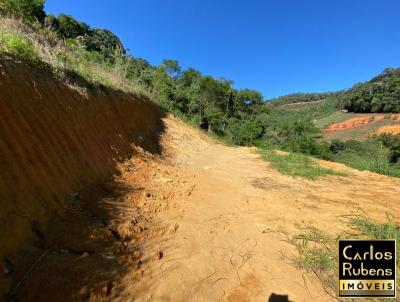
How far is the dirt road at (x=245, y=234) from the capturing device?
96.0 inches

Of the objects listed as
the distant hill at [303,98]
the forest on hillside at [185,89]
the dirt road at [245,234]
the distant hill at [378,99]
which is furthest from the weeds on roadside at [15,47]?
the distant hill at [303,98]

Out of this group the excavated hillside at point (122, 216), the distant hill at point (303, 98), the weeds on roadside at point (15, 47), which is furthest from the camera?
the distant hill at point (303, 98)

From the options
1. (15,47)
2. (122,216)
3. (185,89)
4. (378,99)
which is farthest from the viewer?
(378,99)

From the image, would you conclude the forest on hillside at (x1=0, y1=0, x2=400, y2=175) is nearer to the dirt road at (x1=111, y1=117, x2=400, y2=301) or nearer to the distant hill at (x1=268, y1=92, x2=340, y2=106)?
the dirt road at (x1=111, y1=117, x2=400, y2=301)

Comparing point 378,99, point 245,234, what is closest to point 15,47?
point 245,234

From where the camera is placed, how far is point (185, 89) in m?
22.4

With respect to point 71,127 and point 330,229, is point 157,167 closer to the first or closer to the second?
point 71,127

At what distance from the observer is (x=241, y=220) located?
13.2ft

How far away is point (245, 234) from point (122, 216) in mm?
1660

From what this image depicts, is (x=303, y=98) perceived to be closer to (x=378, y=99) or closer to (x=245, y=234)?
(x=378, y=99)

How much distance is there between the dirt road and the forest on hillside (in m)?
3.90

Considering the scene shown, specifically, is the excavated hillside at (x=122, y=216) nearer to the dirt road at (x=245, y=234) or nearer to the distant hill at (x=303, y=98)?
the dirt road at (x=245, y=234)

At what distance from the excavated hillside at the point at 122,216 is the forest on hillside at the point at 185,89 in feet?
3.50

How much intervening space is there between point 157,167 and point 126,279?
427cm
